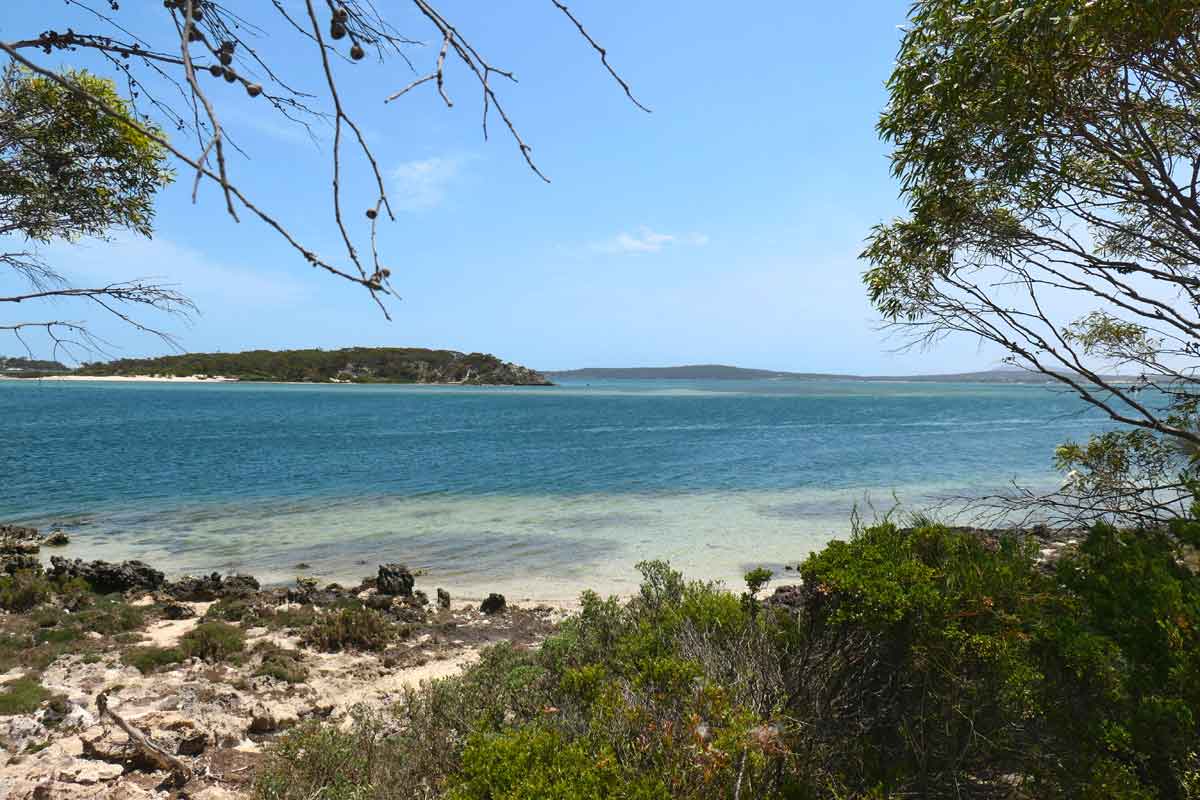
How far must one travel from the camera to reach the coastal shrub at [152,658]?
9.16 m

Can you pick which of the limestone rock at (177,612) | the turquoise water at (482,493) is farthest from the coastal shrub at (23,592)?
the turquoise water at (482,493)

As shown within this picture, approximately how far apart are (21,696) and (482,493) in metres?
19.1

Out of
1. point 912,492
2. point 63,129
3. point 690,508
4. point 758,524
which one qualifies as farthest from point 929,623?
point 912,492

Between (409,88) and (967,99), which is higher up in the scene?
(967,99)

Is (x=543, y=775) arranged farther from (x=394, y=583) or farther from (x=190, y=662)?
(x=394, y=583)

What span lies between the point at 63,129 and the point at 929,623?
8.47 m

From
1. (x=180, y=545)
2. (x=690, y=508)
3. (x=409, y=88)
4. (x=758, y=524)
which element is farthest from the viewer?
(x=690, y=508)

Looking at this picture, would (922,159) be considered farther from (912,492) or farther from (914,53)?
(912,492)

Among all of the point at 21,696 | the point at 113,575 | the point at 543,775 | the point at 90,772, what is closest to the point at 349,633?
the point at 21,696

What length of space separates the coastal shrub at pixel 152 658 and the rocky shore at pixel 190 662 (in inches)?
0.8

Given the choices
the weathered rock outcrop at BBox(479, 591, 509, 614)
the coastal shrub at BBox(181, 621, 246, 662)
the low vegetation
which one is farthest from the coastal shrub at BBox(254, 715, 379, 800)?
the weathered rock outcrop at BBox(479, 591, 509, 614)

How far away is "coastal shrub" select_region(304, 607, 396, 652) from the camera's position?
1036 centimetres

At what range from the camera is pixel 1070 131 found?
6.35 meters

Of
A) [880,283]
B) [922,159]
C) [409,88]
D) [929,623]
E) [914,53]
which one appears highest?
[914,53]
